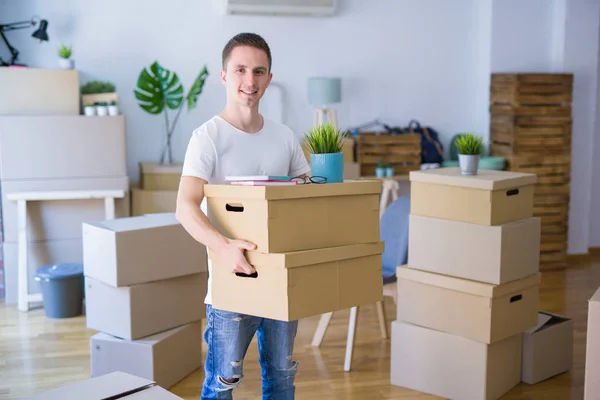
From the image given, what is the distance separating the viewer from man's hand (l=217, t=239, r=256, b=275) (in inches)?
77.3

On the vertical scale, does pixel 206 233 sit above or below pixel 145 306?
above

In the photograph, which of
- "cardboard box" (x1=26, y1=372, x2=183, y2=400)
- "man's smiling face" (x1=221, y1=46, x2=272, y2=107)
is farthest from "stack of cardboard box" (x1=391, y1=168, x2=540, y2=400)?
"cardboard box" (x1=26, y1=372, x2=183, y2=400)

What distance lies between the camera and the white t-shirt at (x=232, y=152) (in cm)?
199

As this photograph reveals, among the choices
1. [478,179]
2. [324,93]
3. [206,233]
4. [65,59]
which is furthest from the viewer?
[324,93]

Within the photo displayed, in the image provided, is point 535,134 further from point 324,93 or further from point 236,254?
point 236,254

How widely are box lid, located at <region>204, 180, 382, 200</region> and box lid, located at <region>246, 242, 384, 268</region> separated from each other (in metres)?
0.16

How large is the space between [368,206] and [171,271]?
4.64 ft

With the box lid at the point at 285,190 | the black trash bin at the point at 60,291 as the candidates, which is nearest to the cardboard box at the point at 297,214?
the box lid at the point at 285,190

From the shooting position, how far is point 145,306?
3.19 metres

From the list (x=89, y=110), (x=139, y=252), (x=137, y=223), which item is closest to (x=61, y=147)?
(x=89, y=110)

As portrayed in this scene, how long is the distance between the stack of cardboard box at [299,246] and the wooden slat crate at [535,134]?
3653 mm

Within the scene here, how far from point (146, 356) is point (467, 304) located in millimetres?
1409

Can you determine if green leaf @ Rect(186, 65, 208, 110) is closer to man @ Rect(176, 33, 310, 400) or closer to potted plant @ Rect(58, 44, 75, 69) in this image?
potted plant @ Rect(58, 44, 75, 69)

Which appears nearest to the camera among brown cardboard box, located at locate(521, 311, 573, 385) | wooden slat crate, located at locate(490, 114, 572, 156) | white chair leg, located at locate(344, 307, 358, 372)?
brown cardboard box, located at locate(521, 311, 573, 385)
